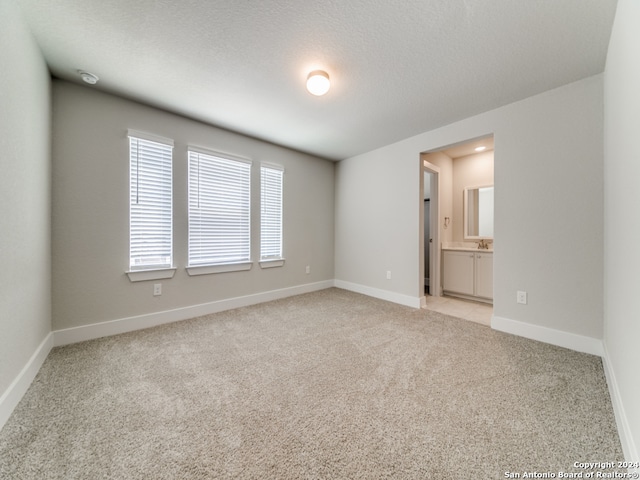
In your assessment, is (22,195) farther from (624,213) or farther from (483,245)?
(483,245)

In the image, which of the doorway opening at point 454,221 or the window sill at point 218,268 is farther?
the doorway opening at point 454,221

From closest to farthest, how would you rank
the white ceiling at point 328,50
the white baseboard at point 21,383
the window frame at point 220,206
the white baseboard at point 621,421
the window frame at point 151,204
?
the white baseboard at point 621,421 < the white baseboard at point 21,383 < the white ceiling at point 328,50 < the window frame at point 151,204 < the window frame at point 220,206

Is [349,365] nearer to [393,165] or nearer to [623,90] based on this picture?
[623,90]

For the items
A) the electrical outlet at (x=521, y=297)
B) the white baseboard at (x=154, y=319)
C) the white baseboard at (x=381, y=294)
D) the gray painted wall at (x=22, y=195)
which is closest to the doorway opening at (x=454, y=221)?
the white baseboard at (x=381, y=294)

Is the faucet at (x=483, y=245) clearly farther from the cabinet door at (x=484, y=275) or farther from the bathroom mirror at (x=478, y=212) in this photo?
the cabinet door at (x=484, y=275)

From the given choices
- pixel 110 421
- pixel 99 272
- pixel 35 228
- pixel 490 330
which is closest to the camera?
pixel 110 421

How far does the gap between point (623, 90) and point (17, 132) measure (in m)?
3.79

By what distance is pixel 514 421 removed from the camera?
1.41 m

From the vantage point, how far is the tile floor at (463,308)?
10.4ft

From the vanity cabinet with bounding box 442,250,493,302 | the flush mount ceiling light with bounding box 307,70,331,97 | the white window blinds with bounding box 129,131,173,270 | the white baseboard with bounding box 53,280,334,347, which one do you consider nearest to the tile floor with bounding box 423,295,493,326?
the vanity cabinet with bounding box 442,250,493,302

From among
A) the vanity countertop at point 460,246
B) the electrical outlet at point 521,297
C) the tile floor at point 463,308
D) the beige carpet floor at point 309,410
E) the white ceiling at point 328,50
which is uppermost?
the white ceiling at point 328,50

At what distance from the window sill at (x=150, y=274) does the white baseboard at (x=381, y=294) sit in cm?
287

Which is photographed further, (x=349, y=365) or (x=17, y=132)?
(x=349, y=365)

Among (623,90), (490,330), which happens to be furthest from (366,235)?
(623,90)
